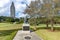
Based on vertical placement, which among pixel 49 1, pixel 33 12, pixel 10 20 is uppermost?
pixel 49 1

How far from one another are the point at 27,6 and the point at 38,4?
3280mm

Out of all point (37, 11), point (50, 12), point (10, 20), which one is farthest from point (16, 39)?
point (10, 20)

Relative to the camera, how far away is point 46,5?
34.8m

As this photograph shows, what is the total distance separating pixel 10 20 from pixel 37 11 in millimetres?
33697

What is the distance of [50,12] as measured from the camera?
33.6 metres

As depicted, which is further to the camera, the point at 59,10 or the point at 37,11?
the point at 37,11

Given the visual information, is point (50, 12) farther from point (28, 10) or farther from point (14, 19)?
point (14, 19)

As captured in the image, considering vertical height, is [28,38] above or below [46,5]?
below

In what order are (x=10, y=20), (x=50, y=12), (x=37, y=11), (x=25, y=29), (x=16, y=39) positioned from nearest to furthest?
(x=16, y=39) < (x=25, y=29) < (x=50, y=12) < (x=37, y=11) < (x=10, y=20)

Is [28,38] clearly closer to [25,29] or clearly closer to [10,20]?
[25,29]

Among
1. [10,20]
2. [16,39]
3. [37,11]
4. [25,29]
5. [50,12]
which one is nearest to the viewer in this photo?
[16,39]

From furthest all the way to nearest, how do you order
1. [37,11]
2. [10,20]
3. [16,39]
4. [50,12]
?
1. [10,20]
2. [37,11]
3. [50,12]
4. [16,39]

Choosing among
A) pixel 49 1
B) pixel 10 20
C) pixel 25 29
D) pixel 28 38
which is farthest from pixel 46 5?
pixel 10 20

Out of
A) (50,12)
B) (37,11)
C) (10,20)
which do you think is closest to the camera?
(50,12)
